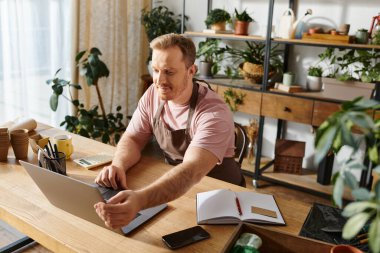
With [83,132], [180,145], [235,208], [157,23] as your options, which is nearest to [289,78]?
[157,23]

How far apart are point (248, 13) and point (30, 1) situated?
1.84m

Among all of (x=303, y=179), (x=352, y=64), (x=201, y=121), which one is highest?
(x=352, y=64)

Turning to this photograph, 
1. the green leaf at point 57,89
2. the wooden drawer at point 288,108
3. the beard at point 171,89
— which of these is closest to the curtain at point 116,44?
the green leaf at point 57,89

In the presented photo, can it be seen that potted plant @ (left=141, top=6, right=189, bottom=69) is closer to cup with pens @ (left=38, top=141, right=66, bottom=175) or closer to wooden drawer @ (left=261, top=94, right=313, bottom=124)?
wooden drawer @ (left=261, top=94, right=313, bottom=124)

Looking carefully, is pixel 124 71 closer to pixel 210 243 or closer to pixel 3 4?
pixel 3 4

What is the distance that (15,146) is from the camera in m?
1.54

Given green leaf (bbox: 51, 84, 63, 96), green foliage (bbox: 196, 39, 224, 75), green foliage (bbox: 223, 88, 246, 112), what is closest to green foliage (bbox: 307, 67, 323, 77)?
green foliage (bbox: 223, 88, 246, 112)

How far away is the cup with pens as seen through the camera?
1.38m

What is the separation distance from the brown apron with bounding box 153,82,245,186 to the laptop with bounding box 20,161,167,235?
1.77ft

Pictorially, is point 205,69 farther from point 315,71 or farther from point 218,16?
point 315,71

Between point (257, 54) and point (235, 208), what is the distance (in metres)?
2.14

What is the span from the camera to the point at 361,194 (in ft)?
1.77

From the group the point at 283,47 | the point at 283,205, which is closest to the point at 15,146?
the point at 283,205

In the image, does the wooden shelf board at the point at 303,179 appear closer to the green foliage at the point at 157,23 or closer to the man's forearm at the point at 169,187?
the green foliage at the point at 157,23
